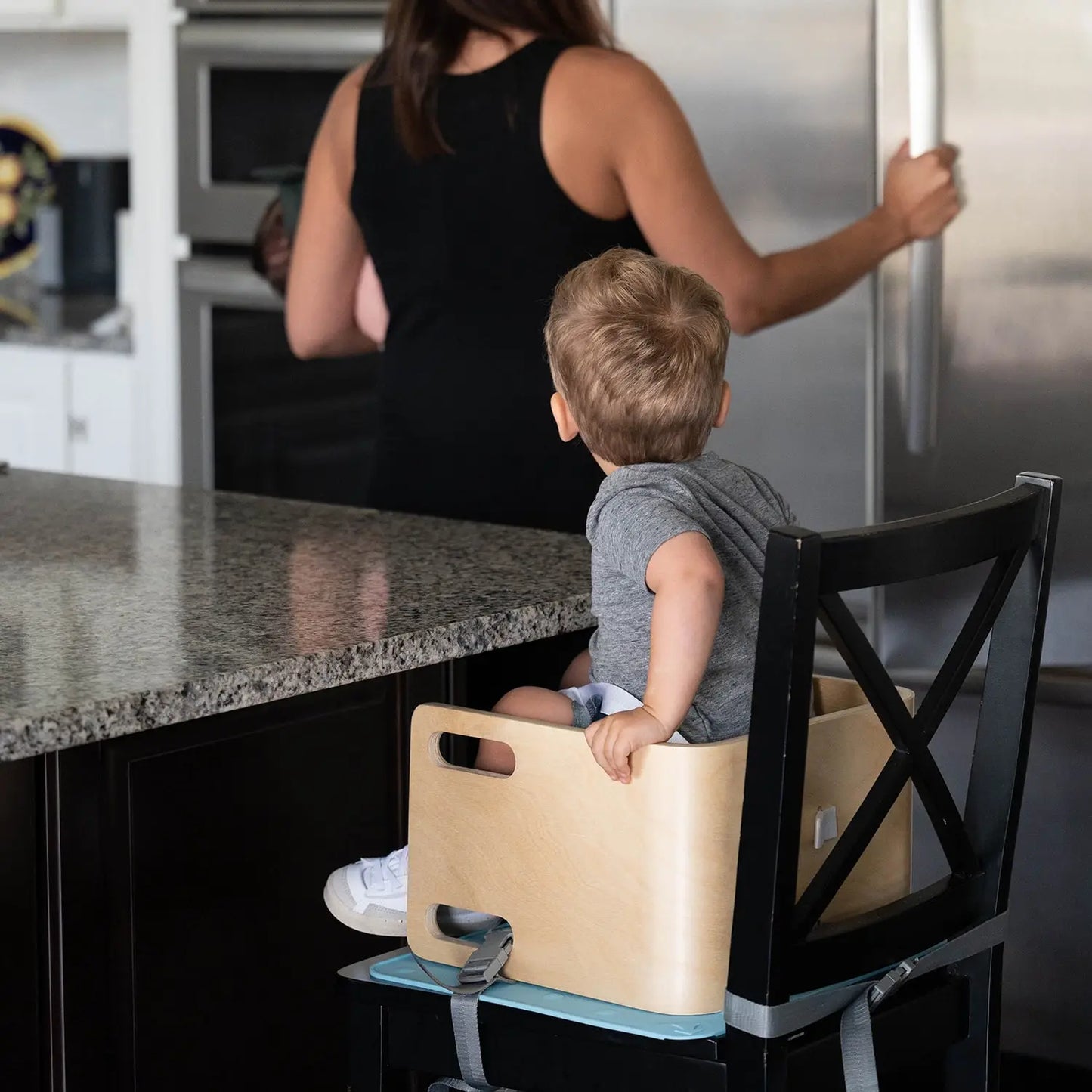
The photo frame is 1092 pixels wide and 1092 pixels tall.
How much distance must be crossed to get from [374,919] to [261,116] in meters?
2.20

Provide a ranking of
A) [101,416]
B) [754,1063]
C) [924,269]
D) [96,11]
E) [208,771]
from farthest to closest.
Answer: [101,416] < [96,11] < [924,269] < [208,771] < [754,1063]

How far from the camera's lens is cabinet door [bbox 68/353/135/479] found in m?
3.52

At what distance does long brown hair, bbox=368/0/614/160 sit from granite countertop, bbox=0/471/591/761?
441mm

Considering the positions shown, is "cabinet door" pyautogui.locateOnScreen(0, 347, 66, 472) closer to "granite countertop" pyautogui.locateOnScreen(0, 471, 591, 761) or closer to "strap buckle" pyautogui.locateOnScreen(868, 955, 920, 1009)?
"granite countertop" pyautogui.locateOnScreen(0, 471, 591, 761)

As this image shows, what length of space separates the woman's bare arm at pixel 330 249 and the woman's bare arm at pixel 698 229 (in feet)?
1.19

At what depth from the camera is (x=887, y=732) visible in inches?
46.5

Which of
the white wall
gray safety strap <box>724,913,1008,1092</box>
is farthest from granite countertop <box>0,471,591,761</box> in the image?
the white wall

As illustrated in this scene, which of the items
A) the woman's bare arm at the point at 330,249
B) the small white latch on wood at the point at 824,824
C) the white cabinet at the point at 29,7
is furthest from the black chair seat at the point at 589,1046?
the white cabinet at the point at 29,7

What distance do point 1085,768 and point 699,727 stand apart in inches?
49.9

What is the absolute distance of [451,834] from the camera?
4.13ft

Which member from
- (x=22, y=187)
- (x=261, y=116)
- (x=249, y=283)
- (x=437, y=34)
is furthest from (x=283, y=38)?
(x=22, y=187)

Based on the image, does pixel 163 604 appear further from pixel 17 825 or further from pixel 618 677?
pixel 618 677

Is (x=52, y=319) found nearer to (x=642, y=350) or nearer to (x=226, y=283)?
(x=226, y=283)

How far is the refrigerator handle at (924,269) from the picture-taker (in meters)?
2.34
